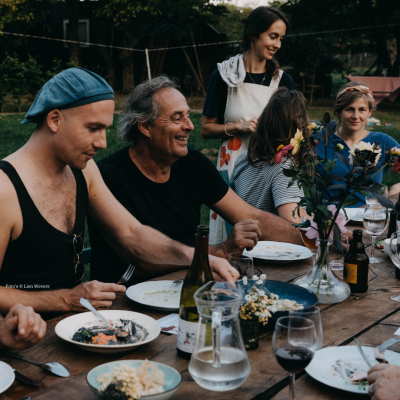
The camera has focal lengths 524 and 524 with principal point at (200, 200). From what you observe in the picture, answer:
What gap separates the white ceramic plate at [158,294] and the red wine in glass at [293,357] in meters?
0.70

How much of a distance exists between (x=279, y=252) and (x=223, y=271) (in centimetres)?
79

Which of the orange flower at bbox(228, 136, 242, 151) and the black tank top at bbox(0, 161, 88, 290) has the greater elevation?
the orange flower at bbox(228, 136, 242, 151)

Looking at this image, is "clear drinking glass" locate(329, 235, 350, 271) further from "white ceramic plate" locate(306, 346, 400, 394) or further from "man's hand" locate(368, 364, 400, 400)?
"man's hand" locate(368, 364, 400, 400)

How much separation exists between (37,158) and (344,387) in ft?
4.82

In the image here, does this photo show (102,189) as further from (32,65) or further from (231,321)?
(32,65)

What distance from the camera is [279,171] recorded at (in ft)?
10.8

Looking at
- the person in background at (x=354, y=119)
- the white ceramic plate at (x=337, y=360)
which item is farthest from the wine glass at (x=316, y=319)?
the person in background at (x=354, y=119)

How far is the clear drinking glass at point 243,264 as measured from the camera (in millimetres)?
1899

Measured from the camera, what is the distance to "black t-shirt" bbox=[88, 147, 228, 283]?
2.87m

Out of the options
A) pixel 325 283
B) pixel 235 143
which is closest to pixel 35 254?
pixel 325 283

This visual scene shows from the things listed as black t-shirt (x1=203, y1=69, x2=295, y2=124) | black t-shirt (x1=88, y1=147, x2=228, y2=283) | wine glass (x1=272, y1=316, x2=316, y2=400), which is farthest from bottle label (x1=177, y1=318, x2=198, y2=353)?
black t-shirt (x1=203, y1=69, x2=295, y2=124)

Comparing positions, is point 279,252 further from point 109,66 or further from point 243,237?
point 109,66

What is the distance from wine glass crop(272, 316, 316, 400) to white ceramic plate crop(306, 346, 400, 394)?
0.19 m

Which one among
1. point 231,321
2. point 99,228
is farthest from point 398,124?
point 231,321
